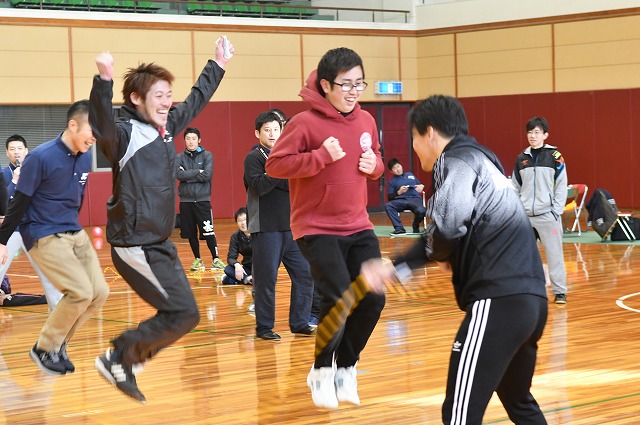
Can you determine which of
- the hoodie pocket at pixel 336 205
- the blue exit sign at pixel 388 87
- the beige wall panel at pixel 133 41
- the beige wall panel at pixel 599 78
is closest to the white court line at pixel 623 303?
the hoodie pocket at pixel 336 205

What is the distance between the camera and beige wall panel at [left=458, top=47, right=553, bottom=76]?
A: 888 inches

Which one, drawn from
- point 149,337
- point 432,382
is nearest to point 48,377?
point 149,337

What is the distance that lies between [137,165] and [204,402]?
1644mm

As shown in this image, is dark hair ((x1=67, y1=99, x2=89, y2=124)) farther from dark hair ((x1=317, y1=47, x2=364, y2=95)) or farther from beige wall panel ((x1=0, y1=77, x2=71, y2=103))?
beige wall panel ((x1=0, y1=77, x2=71, y2=103))

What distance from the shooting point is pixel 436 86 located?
2433cm

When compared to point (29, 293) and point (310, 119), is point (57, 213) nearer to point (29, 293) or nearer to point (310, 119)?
point (310, 119)

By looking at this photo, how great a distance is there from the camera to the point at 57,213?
6.71 m

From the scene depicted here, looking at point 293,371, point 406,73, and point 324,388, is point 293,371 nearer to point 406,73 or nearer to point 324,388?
point 324,388

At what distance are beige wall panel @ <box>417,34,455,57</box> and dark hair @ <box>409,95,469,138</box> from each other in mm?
20326

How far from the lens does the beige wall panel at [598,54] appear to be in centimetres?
2131

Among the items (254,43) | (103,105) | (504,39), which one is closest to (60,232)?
(103,105)

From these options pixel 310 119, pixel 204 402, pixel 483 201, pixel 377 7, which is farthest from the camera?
pixel 377 7

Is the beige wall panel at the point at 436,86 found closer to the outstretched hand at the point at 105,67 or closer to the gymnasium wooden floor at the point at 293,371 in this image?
the gymnasium wooden floor at the point at 293,371

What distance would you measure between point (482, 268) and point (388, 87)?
68.7 ft
